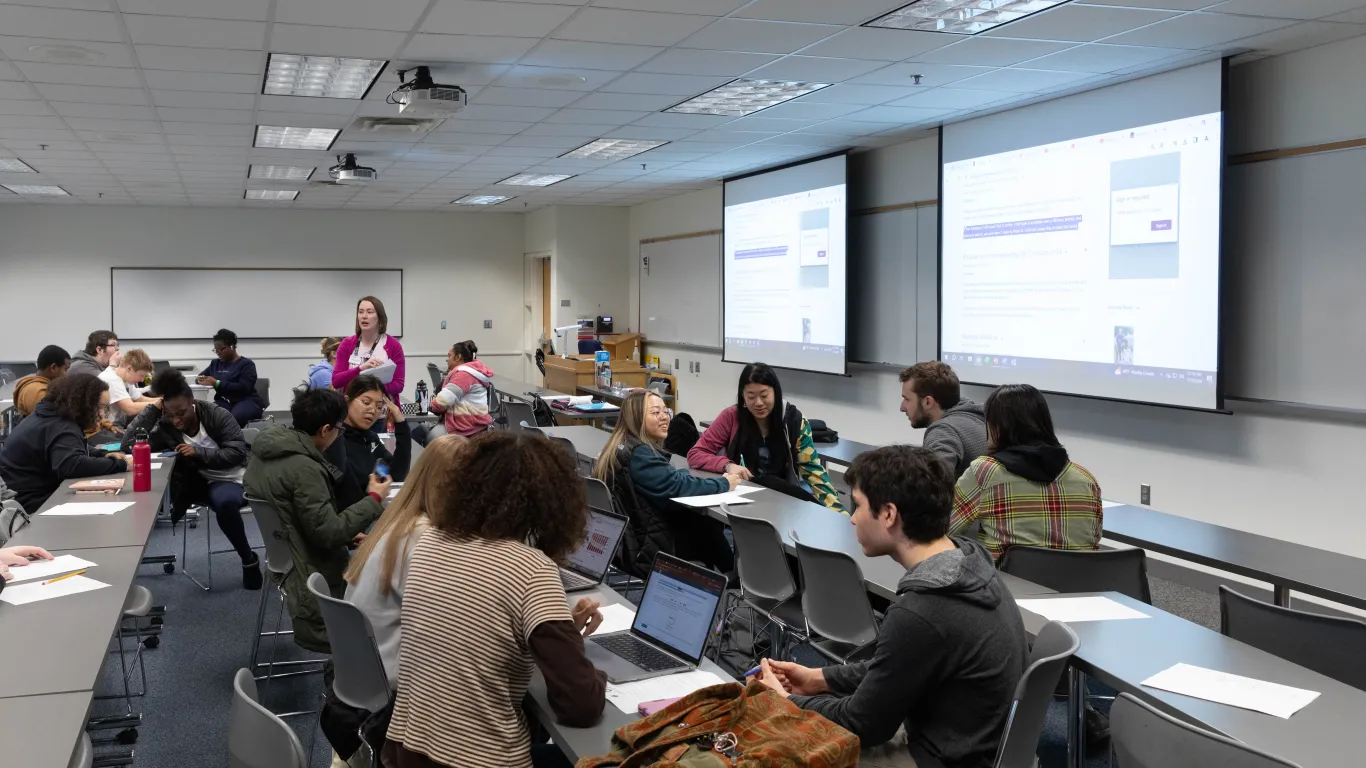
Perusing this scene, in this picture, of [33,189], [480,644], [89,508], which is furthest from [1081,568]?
[33,189]

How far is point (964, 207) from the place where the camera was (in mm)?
7008

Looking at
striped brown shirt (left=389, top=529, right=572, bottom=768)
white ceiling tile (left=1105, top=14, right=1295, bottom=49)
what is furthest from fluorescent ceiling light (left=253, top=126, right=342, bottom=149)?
striped brown shirt (left=389, top=529, right=572, bottom=768)

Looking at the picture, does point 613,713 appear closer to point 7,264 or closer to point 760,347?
point 760,347

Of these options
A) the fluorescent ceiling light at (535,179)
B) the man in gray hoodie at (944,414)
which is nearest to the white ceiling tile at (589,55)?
the man in gray hoodie at (944,414)

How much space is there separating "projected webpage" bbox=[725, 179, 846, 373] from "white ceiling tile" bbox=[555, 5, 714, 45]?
146 inches

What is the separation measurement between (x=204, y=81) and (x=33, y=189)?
6.88 meters

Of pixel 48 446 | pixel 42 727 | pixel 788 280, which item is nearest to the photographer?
pixel 42 727

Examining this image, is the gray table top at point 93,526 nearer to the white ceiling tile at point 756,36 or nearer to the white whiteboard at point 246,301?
the white ceiling tile at point 756,36

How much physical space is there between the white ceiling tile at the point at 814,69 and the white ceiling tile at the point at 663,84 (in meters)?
0.31

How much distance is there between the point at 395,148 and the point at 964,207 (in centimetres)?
451

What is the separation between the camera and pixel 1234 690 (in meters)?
2.30

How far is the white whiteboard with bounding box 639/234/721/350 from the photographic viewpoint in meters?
11.1

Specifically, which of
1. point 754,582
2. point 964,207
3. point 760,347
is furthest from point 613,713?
point 760,347

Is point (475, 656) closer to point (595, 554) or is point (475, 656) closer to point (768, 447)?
point (595, 554)
